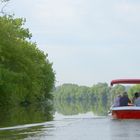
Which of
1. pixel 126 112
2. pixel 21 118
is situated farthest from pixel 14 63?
pixel 126 112

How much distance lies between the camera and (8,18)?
232 ft

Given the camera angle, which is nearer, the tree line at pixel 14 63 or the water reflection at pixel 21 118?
the water reflection at pixel 21 118

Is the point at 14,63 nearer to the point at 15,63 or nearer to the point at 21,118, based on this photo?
the point at 15,63

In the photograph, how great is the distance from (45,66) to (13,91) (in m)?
32.3

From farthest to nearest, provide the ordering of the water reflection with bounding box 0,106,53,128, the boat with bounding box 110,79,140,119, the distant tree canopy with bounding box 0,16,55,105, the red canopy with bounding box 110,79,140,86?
the distant tree canopy with bounding box 0,16,55,105 → the red canopy with bounding box 110,79,140,86 → the water reflection with bounding box 0,106,53,128 → the boat with bounding box 110,79,140,119

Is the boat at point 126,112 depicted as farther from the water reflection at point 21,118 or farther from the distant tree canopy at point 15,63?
the distant tree canopy at point 15,63

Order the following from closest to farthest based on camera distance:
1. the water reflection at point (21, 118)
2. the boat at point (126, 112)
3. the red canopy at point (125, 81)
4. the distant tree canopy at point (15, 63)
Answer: the boat at point (126, 112) < the water reflection at point (21, 118) < the red canopy at point (125, 81) < the distant tree canopy at point (15, 63)

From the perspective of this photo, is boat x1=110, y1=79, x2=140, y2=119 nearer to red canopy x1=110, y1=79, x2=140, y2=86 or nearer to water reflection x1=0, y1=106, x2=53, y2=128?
red canopy x1=110, y1=79, x2=140, y2=86

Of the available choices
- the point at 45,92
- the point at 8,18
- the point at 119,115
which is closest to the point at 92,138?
the point at 119,115

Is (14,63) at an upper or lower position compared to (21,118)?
upper

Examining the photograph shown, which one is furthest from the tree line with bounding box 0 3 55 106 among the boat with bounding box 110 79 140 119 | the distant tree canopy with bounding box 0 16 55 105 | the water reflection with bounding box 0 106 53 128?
the boat with bounding box 110 79 140 119

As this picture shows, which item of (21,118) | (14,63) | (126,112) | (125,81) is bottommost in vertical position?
(21,118)

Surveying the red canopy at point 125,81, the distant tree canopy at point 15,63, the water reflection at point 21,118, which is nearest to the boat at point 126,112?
the red canopy at point 125,81

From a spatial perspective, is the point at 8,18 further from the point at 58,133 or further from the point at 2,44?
the point at 58,133
